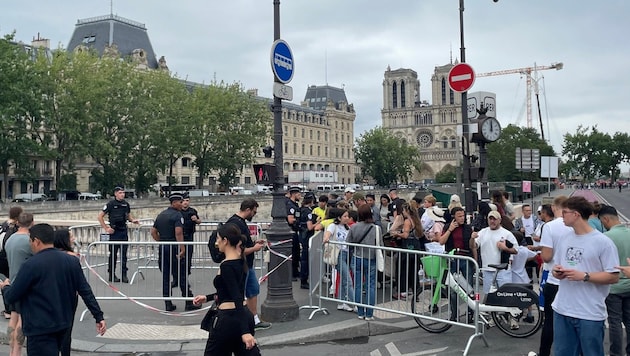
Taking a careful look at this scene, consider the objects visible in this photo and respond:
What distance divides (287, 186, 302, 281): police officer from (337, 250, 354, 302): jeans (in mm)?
2579

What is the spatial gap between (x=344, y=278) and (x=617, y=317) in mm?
3863

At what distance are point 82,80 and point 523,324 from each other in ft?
153

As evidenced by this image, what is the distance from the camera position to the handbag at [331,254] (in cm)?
909

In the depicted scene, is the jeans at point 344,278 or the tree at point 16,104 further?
the tree at point 16,104

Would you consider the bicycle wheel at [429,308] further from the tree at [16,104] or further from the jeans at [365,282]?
the tree at [16,104]

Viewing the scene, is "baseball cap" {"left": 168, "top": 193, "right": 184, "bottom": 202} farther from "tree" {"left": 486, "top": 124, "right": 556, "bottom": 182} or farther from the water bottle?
"tree" {"left": 486, "top": 124, "right": 556, "bottom": 182}

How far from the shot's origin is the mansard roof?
72438mm

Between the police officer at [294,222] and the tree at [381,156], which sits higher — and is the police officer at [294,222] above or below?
below

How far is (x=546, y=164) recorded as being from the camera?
2512cm

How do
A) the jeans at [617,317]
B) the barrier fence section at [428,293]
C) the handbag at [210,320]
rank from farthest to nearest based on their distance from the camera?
the barrier fence section at [428,293], the jeans at [617,317], the handbag at [210,320]

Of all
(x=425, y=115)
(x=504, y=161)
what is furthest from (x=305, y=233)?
(x=425, y=115)

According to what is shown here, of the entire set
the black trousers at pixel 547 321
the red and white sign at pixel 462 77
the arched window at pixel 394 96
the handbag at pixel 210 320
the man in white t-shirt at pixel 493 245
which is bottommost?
the black trousers at pixel 547 321

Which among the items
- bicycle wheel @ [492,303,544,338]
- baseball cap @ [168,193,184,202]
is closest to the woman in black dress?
bicycle wheel @ [492,303,544,338]

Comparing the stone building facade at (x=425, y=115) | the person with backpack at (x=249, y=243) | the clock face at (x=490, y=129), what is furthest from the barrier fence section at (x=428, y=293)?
the stone building facade at (x=425, y=115)
